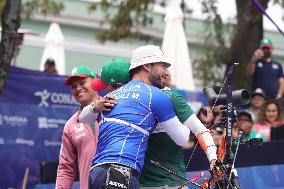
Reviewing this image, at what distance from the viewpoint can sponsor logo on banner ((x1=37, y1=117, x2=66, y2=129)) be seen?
10.9m

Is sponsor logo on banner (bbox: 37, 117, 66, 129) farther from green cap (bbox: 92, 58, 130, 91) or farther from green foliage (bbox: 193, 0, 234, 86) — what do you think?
green foliage (bbox: 193, 0, 234, 86)

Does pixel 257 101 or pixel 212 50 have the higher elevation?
pixel 212 50

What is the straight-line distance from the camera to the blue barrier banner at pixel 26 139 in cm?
1030

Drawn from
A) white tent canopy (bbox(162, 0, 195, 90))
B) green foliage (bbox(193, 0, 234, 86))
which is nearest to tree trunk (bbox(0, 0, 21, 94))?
white tent canopy (bbox(162, 0, 195, 90))

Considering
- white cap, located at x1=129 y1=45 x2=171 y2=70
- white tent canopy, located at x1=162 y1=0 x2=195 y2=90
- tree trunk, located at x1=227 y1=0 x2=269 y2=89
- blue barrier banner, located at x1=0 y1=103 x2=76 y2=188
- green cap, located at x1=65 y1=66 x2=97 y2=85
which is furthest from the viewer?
tree trunk, located at x1=227 y1=0 x2=269 y2=89

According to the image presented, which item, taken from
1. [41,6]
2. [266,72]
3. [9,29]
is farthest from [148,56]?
[41,6]

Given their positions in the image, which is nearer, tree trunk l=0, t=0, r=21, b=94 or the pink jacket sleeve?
the pink jacket sleeve

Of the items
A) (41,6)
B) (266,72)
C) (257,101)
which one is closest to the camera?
(257,101)

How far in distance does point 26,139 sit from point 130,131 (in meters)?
5.75

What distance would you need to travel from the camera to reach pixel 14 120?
1053 centimetres

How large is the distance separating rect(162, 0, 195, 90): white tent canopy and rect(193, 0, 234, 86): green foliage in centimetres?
142

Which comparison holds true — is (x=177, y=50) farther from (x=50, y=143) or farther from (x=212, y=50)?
(x=50, y=143)

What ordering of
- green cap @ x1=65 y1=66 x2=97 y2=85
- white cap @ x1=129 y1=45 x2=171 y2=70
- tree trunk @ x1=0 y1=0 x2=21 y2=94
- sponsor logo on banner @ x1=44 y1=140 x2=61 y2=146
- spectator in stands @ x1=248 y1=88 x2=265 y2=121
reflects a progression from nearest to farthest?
white cap @ x1=129 y1=45 x2=171 y2=70 < green cap @ x1=65 y1=66 x2=97 y2=85 < tree trunk @ x1=0 y1=0 x2=21 y2=94 < sponsor logo on banner @ x1=44 y1=140 x2=61 y2=146 < spectator in stands @ x1=248 y1=88 x2=265 y2=121

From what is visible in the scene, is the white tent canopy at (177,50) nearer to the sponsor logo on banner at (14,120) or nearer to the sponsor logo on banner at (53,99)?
the sponsor logo on banner at (53,99)
